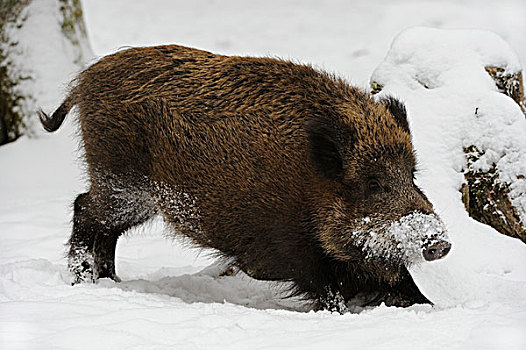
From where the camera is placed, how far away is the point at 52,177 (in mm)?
8008

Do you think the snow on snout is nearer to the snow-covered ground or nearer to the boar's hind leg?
the snow-covered ground

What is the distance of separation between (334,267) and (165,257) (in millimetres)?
2175

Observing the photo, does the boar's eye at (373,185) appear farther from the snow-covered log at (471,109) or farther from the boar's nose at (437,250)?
the snow-covered log at (471,109)

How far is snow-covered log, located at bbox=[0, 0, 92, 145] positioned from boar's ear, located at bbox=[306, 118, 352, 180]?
5243mm

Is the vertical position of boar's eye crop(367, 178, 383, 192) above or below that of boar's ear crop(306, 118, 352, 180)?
below

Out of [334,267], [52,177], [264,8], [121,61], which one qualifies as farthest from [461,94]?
[264,8]

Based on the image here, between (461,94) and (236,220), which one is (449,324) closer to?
(236,220)

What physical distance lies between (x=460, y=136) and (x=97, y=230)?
9.20 ft

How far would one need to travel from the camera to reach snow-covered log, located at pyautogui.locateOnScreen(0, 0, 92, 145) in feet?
27.4

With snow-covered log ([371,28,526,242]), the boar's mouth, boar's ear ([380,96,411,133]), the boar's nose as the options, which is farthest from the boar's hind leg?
snow-covered log ([371,28,526,242])

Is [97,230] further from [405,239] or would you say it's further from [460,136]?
[460,136]

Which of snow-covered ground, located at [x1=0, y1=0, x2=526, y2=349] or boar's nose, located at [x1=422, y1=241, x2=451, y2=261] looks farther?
boar's nose, located at [x1=422, y1=241, x2=451, y2=261]

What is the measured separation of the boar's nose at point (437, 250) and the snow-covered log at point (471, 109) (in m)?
1.54

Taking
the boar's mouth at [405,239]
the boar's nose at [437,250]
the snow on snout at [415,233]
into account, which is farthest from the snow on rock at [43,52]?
the boar's nose at [437,250]
